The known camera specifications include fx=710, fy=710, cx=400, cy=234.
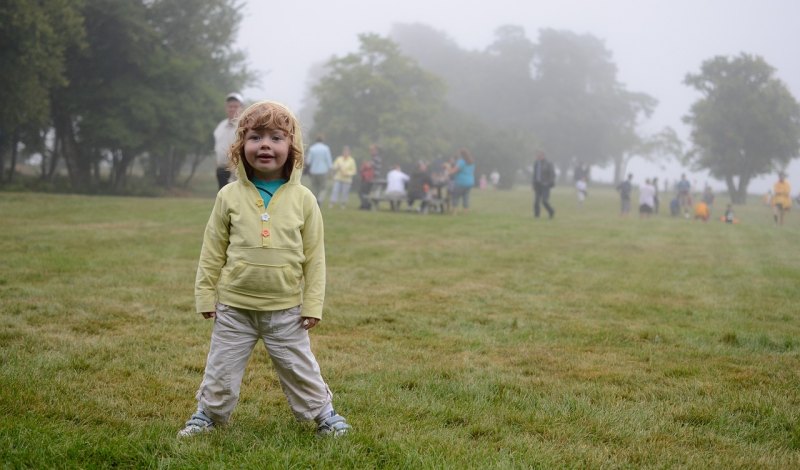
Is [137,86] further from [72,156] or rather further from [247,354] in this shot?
[247,354]

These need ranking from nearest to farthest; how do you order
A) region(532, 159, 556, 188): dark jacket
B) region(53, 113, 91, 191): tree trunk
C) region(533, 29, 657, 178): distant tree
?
1. region(532, 159, 556, 188): dark jacket
2. region(53, 113, 91, 191): tree trunk
3. region(533, 29, 657, 178): distant tree

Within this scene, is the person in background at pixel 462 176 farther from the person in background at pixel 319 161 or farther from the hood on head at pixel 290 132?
the hood on head at pixel 290 132

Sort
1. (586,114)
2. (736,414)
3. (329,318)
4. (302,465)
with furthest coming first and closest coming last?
(586,114) → (329,318) → (736,414) → (302,465)

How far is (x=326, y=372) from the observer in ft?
16.2

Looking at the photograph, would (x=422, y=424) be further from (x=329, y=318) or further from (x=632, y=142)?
(x=632, y=142)

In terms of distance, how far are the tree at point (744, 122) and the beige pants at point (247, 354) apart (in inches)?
2275

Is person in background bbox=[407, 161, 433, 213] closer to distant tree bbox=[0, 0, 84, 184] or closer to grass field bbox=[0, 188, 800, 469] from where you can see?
grass field bbox=[0, 188, 800, 469]

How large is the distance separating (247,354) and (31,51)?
2548 cm

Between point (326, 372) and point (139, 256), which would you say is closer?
point (326, 372)

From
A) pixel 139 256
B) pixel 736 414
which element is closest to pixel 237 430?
pixel 736 414

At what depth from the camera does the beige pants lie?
140 inches

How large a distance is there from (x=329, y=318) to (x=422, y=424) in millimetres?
3082

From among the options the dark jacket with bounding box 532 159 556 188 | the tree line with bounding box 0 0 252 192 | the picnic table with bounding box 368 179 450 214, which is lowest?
the picnic table with bounding box 368 179 450 214

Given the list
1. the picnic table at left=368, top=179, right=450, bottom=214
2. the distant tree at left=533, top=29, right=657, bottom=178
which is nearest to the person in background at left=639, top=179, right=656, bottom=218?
the picnic table at left=368, top=179, right=450, bottom=214
